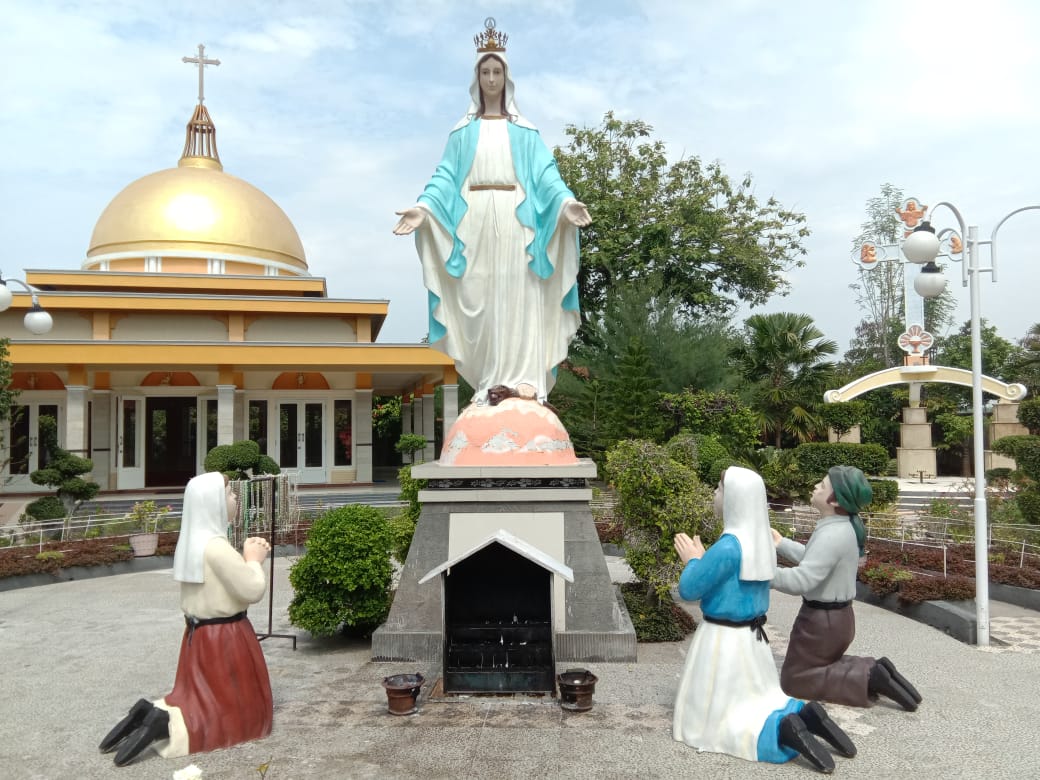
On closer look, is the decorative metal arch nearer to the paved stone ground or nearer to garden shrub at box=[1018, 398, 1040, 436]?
garden shrub at box=[1018, 398, 1040, 436]

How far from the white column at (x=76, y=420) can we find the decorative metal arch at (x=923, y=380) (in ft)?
62.1

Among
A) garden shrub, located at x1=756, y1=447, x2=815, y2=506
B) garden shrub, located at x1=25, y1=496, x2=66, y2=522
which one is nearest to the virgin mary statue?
garden shrub, located at x1=25, y1=496, x2=66, y2=522

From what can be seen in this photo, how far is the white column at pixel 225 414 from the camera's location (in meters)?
18.9

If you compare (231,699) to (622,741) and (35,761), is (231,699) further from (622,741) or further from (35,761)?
(622,741)

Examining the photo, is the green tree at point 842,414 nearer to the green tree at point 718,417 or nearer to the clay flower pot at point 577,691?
the green tree at point 718,417

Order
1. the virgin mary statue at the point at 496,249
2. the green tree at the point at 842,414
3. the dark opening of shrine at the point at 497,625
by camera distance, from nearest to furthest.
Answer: the dark opening of shrine at the point at 497,625 → the virgin mary statue at the point at 496,249 → the green tree at the point at 842,414

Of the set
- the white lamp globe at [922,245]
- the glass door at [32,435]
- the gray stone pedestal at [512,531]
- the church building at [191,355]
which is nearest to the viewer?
the gray stone pedestal at [512,531]

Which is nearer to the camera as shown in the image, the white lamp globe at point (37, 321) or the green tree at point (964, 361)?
the white lamp globe at point (37, 321)

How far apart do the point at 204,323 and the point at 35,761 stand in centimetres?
1798

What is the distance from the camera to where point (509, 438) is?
6738 millimetres

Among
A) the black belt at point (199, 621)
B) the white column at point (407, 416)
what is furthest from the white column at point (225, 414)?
the black belt at point (199, 621)

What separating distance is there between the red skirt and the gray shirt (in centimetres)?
338

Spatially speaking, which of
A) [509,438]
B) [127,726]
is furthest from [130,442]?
[127,726]

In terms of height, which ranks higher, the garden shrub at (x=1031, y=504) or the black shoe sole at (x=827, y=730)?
the garden shrub at (x=1031, y=504)
